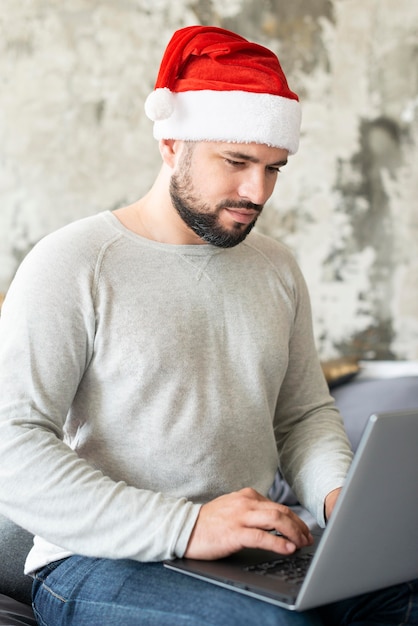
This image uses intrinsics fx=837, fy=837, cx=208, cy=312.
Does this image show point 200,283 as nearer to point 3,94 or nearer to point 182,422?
point 182,422

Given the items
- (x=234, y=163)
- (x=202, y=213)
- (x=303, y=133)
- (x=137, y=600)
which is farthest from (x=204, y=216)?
(x=303, y=133)

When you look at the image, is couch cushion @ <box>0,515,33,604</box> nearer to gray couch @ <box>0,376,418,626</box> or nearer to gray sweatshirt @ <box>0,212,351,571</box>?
gray couch @ <box>0,376,418,626</box>

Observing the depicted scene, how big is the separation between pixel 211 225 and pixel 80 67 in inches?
47.2

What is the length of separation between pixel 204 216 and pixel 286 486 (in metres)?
0.97

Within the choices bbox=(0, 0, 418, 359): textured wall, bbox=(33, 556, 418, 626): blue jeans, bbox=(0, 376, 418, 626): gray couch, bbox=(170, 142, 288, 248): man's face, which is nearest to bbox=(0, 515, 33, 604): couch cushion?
bbox=(0, 376, 418, 626): gray couch

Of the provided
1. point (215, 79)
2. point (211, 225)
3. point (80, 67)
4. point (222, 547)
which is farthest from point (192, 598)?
point (80, 67)

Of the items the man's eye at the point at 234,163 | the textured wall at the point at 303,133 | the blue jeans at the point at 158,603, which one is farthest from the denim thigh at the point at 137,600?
the textured wall at the point at 303,133

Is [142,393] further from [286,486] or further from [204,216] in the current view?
[286,486]

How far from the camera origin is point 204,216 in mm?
1512

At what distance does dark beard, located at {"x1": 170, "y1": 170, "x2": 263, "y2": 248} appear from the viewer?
1510mm

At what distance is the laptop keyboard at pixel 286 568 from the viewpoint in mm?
1128

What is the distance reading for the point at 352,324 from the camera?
109 inches

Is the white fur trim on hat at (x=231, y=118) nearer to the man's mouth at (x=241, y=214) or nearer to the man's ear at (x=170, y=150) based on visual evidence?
the man's ear at (x=170, y=150)

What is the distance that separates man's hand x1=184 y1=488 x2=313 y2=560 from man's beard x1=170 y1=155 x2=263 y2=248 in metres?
0.51
